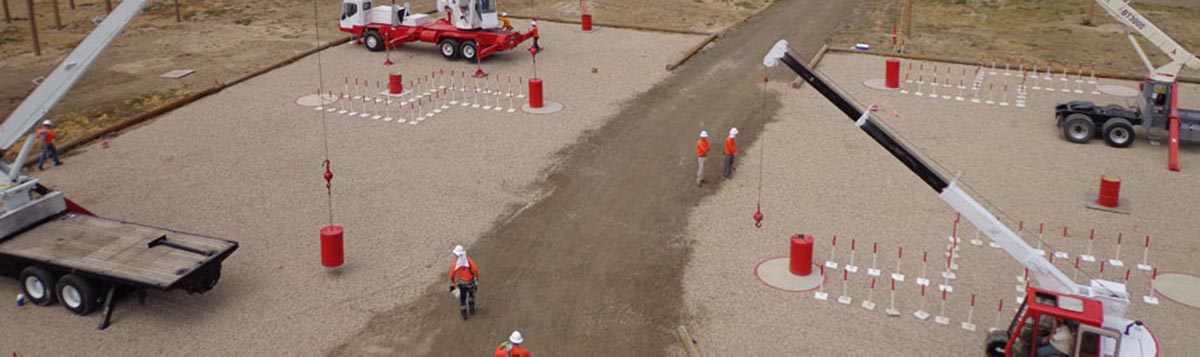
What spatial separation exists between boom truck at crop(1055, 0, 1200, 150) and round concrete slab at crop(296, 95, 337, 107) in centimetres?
2096

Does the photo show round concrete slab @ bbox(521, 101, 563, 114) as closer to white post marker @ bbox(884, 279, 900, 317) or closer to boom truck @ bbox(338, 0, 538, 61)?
boom truck @ bbox(338, 0, 538, 61)

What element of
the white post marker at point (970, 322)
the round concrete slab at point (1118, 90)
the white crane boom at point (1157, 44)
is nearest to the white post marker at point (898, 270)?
the white post marker at point (970, 322)

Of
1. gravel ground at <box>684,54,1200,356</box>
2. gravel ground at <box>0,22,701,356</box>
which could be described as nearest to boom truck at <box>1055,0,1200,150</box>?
gravel ground at <box>684,54,1200,356</box>

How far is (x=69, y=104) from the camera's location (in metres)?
28.9

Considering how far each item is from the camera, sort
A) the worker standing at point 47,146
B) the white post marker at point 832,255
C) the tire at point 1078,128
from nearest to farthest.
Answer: the white post marker at point 832,255 < the worker standing at point 47,146 < the tire at point 1078,128

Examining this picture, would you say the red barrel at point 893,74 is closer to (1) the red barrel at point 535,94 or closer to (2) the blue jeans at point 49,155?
(1) the red barrel at point 535,94

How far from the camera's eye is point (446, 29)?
34156mm

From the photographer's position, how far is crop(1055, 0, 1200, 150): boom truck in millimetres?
23859

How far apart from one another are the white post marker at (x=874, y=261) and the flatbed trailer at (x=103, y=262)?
1111cm

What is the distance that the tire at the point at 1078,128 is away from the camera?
24500mm

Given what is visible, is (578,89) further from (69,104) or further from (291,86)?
(69,104)

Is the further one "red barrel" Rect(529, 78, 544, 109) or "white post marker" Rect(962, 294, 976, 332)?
"red barrel" Rect(529, 78, 544, 109)

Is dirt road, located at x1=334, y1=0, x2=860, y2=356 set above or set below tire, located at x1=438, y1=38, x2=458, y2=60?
below

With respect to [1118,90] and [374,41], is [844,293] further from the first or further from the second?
[374,41]
